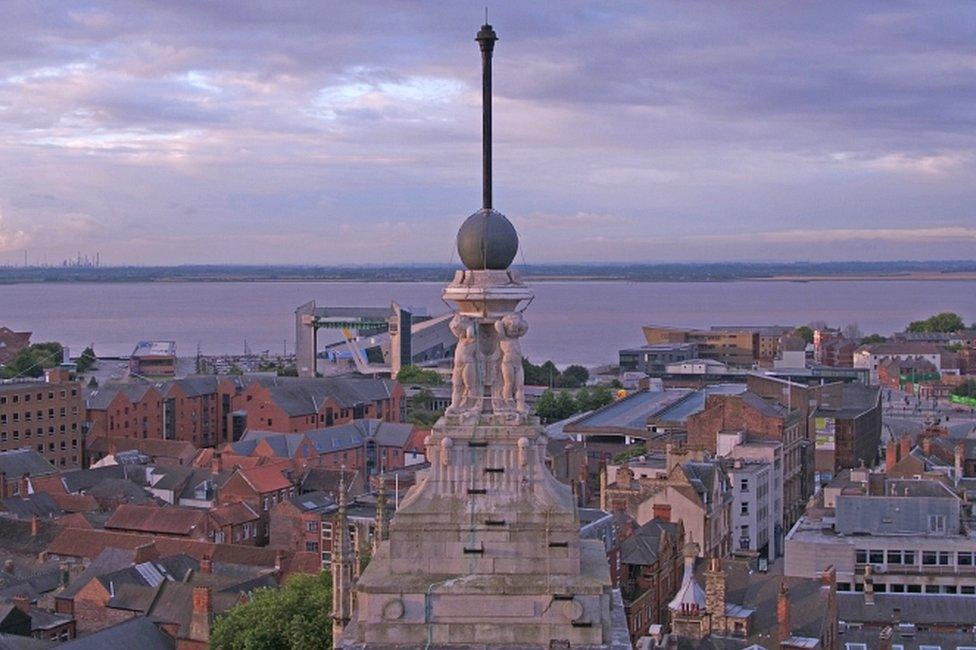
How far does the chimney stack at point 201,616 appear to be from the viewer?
3534 cm

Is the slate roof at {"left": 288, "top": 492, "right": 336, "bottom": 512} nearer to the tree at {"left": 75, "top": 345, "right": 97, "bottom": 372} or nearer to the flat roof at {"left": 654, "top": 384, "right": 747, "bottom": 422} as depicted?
the flat roof at {"left": 654, "top": 384, "right": 747, "bottom": 422}

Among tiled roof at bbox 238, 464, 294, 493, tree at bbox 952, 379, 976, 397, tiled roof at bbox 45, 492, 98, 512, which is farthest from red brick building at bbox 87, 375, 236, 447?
tree at bbox 952, 379, 976, 397

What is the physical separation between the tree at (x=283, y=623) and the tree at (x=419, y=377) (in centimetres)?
8141

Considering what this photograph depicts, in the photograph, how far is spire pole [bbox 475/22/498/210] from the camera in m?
13.4

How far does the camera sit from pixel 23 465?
220 feet

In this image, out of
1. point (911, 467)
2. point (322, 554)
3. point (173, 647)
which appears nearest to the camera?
point (173, 647)

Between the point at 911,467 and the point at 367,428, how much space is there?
36.3 m

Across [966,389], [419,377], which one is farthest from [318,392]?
[966,389]

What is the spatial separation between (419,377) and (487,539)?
104304 mm

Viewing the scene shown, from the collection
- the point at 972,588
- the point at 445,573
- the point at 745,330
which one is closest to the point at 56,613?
the point at 972,588

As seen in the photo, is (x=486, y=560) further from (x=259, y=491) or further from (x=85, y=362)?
(x=85, y=362)

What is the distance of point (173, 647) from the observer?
112 feet

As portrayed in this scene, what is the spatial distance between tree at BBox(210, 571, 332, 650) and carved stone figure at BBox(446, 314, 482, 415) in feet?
61.3

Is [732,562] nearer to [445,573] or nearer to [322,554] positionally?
[322,554]
